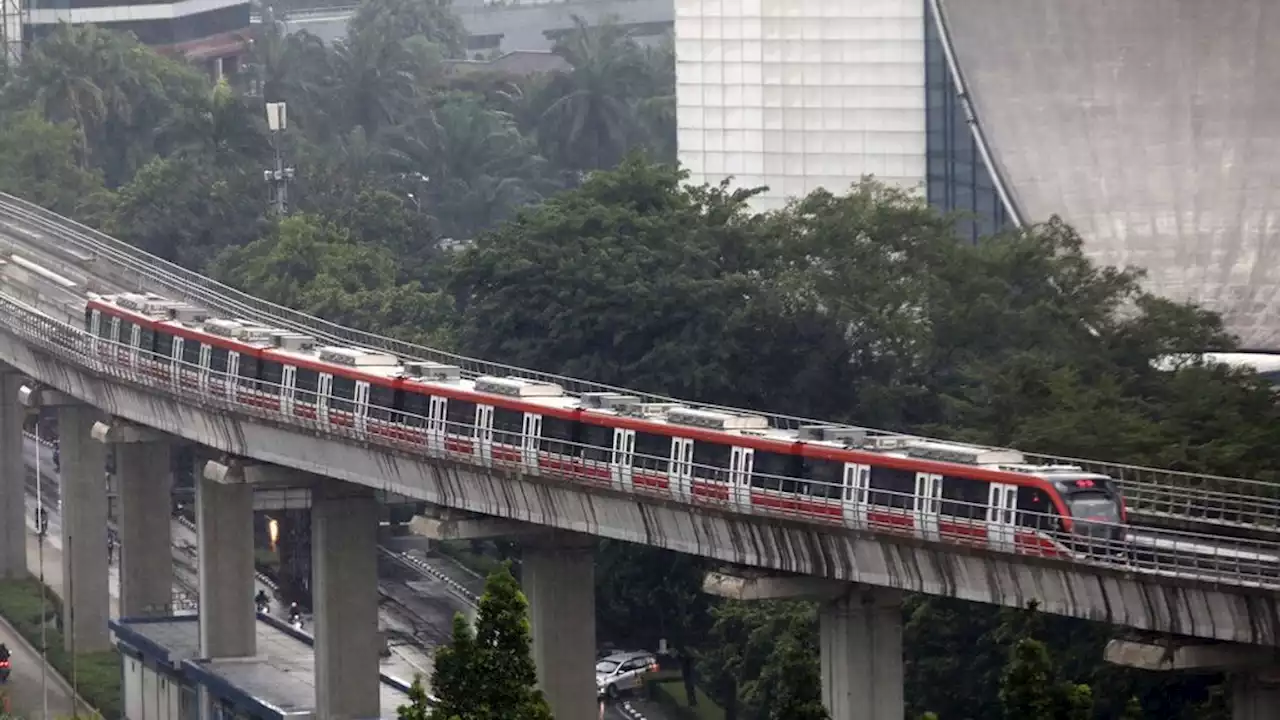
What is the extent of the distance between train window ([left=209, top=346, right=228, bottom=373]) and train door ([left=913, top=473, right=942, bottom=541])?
3134 centimetres

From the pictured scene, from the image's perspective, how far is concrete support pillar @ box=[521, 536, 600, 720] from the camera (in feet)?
231

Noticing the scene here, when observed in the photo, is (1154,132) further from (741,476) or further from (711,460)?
(741,476)

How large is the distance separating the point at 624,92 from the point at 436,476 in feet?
379

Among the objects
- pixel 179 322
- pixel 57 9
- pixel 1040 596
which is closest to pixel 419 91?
pixel 57 9

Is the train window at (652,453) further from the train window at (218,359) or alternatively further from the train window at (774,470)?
the train window at (218,359)

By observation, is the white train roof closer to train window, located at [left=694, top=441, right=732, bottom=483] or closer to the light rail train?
the light rail train

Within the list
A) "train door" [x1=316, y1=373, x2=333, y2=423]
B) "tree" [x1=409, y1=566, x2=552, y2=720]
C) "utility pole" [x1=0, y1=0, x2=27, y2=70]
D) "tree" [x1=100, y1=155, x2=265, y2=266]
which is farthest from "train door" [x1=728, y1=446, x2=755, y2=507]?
"utility pole" [x1=0, y1=0, x2=27, y2=70]

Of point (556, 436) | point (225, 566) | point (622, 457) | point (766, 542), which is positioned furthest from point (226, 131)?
point (766, 542)

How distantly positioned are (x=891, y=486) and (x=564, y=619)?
14.1m

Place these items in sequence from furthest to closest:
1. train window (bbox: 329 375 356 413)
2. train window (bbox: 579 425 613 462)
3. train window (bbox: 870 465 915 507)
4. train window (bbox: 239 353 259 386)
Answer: train window (bbox: 239 353 259 386), train window (bbox: 329 375 356 413), train window (bbox: 579 425 613 462), train window (bbox: 870 465 915 507)

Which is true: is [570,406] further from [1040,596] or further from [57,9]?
[57,9]

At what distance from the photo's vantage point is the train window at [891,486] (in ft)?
192

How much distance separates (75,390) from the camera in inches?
3851

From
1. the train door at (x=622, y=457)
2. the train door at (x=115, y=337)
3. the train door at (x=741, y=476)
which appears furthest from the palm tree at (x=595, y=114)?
the train door at (x=741, y=476)
